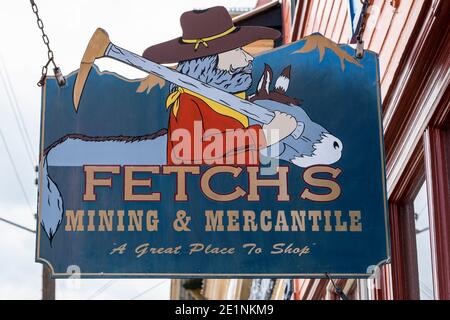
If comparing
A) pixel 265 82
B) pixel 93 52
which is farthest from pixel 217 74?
pixel 93 52

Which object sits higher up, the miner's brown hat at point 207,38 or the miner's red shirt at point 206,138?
the miner's brown hat at point 207,38

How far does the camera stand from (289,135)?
211 inches

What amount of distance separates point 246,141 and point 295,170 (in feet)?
1.05

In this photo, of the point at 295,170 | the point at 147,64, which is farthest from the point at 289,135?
the point at 147,64

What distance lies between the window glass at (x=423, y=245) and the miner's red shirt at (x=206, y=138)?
135 cm

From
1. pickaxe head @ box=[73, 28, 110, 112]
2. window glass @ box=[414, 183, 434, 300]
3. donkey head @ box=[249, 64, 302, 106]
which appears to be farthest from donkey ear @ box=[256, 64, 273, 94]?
window glass @ box=[414, 183, 434, 300]

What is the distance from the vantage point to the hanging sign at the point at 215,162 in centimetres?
519

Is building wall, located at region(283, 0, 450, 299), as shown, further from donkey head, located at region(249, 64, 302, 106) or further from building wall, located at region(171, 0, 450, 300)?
donkey head, located at region(249, 64, 302, 106)

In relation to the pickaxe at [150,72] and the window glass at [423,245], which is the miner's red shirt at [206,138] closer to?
the pickaxe at [150,72]

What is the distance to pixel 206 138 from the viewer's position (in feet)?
18.0

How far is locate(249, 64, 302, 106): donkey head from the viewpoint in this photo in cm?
545

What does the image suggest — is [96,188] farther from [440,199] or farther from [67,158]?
[440,199]

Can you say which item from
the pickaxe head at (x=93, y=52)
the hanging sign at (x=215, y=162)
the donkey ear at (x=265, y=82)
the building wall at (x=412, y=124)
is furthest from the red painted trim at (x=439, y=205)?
the pickaxe head at (x=93, y=52)
